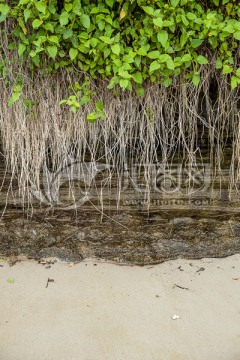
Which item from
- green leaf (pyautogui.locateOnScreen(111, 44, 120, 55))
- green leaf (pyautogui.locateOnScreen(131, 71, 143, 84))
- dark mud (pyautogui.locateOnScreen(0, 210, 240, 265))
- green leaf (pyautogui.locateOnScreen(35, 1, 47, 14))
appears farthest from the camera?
dark mud (pyautogui.locateOnScreen(0, 210, 240, 265))

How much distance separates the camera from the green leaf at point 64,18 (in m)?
1.63

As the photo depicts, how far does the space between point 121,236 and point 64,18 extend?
3.99 ft

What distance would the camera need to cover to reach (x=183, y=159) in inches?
94.2

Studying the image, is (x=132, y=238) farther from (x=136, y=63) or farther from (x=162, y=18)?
(x=162, y=18)

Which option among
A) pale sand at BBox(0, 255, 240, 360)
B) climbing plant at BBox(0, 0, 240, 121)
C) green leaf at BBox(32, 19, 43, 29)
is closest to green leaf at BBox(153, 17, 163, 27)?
climbing plant at BBox(0, 0, 240, 121)

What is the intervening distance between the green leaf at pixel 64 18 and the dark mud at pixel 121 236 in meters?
1.12

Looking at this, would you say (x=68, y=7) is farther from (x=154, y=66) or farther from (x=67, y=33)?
(x=154, y=66)

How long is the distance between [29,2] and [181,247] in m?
1.47

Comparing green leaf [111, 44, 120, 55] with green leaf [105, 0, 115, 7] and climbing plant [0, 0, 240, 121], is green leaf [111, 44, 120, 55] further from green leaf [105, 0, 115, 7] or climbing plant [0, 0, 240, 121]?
green leaf [105, 0, 115, 7]

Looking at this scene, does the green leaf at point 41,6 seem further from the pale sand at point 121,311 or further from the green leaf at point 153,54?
the pale sand at point 121,311

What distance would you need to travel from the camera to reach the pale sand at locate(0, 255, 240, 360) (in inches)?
65.0

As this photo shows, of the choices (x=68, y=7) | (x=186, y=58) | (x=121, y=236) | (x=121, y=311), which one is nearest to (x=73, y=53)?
(x=68, y=7)

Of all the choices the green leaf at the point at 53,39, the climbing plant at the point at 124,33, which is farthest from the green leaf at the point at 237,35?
the green leaf at the point at 53,39

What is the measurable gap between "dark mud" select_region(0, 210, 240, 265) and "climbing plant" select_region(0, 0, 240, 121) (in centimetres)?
73
